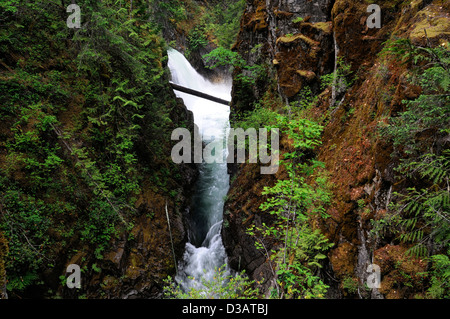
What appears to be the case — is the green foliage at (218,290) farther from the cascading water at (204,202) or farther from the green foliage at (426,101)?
the green foliage at (426,101)

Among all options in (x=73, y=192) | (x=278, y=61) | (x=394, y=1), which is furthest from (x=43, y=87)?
(x=394, y=1)

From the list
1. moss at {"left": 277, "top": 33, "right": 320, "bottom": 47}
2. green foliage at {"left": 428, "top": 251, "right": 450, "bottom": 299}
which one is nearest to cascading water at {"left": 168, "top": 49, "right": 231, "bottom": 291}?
green foliage at {"left": 428, "top": 251, "right": 450, "bottom": 299}

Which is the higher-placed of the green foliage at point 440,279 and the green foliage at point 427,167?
the green foliage at point 427,167

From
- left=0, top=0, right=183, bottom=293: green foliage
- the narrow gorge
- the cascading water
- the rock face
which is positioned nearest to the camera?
the narrow gorge

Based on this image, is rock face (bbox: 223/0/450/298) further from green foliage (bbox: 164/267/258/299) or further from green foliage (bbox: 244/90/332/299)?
green foliage (bbox: 164/267/258/299)

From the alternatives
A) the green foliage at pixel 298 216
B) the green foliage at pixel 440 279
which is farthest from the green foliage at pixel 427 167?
the green foliage at pixel 298 216

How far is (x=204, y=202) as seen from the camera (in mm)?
14414

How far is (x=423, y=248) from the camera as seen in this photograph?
351 cm

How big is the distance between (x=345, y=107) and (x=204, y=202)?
10095 mm

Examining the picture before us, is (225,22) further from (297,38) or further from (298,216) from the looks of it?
(298,216)

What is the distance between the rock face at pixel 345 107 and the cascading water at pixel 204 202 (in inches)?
52.3

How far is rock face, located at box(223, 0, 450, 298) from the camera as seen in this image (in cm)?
445

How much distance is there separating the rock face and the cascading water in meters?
1.33

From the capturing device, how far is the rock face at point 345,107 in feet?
14.6
